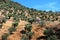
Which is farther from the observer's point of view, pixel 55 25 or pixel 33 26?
pixel 33 26

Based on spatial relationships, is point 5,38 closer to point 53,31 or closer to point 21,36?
point 21,36

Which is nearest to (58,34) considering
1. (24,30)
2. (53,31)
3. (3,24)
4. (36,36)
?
(53,31)

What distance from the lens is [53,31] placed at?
1298 inches

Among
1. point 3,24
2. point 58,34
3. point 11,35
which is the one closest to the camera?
point 58,34

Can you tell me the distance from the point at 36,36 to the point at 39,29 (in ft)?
6.53

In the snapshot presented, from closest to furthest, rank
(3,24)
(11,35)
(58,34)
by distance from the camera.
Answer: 1. (58,34)
2. (11,35)
3. (3,24)

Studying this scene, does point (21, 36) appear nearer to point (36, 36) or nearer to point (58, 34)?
point (36, 36)

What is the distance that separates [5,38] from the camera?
1337 inches

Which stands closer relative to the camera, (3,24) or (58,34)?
(58,34)

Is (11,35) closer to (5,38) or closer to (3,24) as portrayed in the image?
(5,38)

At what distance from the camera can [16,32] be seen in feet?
119

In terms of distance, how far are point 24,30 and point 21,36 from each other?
72.6 inches

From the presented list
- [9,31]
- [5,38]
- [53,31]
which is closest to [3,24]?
[9,31]

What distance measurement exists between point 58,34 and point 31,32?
3.56m
